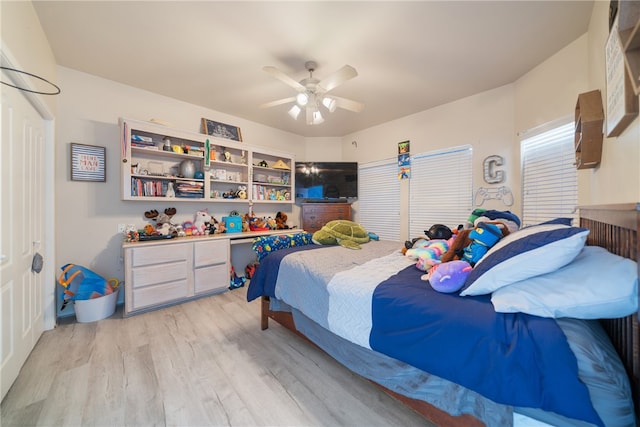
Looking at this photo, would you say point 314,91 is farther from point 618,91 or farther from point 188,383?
point 188,383

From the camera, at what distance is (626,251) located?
2.89 ft

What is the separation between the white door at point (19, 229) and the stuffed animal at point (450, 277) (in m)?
2.51

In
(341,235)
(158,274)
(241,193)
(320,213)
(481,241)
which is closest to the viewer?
(481,241)

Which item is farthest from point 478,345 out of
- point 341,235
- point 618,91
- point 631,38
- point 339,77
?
point 339,77

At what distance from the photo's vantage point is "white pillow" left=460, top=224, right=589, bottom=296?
92cm

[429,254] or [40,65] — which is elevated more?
[40,65]

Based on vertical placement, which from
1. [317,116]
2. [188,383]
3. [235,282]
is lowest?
[188,383]

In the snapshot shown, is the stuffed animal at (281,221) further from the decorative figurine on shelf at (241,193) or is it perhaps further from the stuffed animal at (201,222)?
the stuffed animal at (201,222)

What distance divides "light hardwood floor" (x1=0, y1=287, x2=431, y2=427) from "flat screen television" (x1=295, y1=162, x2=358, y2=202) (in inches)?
109

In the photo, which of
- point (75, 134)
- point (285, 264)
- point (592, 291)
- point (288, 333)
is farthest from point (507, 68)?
point (75, 134)

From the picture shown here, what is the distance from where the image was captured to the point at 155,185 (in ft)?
9.78

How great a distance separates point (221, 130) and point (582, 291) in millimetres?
4038

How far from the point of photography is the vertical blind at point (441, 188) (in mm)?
3264

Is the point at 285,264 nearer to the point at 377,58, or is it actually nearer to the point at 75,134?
the point at 377,58
